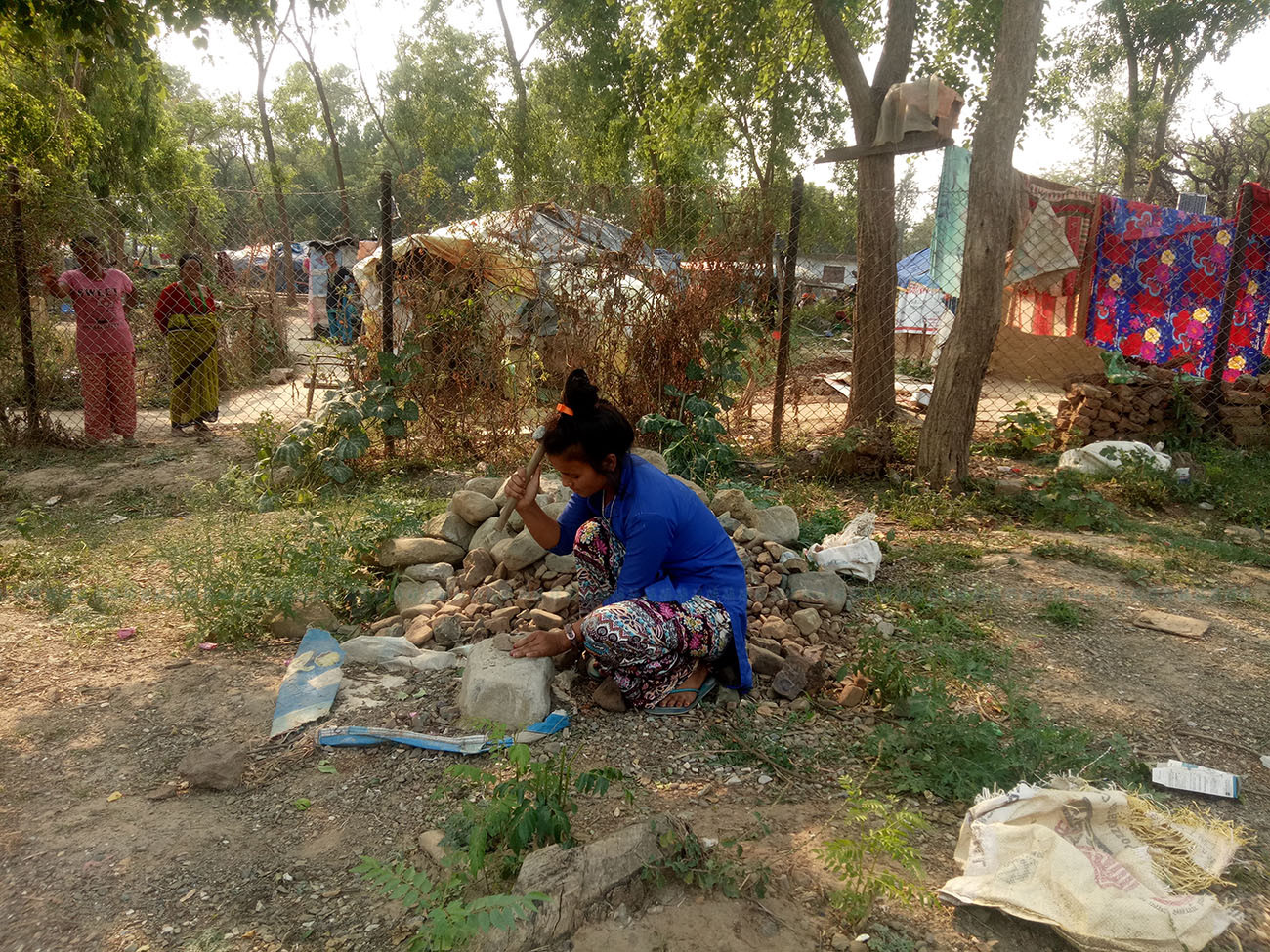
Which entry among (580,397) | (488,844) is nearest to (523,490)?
(580,397)

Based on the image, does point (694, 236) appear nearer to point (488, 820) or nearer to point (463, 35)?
point (488, 820)

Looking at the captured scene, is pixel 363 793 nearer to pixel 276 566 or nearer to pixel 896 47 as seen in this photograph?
pixel 276 566

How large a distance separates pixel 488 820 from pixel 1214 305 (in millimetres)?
8094

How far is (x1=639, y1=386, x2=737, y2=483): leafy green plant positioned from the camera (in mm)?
5523

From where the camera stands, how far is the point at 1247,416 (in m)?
6.93

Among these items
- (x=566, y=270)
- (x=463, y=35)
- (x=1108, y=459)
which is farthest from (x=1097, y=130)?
(x=566, y=270)

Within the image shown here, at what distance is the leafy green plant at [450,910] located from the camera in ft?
5.13

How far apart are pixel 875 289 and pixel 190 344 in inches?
228

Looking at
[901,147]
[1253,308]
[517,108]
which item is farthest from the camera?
[517,108]

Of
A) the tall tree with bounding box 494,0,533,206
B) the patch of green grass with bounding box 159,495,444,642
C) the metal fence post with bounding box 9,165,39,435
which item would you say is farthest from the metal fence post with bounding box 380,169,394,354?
the tall tree with bounding box 494,0,533,206

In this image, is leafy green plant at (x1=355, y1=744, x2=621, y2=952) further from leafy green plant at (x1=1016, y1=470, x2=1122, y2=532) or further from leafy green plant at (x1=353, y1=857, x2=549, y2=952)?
leafy green plant at (x1=1016, y1=470, x2=1122, y2=532)

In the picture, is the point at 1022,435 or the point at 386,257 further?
the point at 1022,435

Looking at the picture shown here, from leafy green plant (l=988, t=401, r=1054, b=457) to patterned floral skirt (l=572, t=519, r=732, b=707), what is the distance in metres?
5.20

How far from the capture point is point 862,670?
2.99 m
